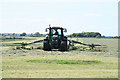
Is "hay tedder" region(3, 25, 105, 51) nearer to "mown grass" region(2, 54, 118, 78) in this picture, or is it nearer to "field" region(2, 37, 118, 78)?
"field" region(2, 37, 118, 78)

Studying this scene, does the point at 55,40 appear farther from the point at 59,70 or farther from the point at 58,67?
the point at 59,70

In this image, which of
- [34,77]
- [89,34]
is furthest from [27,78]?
[89,34]

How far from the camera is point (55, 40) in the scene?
23984mm

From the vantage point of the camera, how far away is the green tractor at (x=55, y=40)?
77.3 ft

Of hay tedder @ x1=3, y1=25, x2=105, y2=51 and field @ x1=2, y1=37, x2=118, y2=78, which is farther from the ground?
hay tedder @ x1=3, y1=25, x2=105, y2=51

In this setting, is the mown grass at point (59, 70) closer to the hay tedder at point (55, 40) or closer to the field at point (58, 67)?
the field at point (58, 67)

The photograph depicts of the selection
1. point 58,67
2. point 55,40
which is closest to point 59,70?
point 58,67

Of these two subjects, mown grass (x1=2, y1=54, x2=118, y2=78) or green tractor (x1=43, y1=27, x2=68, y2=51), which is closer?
mown grass (x1=2, y1=54, x2=118, y2=78)

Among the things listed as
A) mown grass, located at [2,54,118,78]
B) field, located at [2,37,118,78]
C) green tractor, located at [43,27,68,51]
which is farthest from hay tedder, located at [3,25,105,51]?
mown grass, located at [2,54,118,78]

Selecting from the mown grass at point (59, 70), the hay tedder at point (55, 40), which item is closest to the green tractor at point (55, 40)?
the hay tedder at point (55, 40)

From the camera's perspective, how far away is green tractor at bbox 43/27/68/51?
77.3ft

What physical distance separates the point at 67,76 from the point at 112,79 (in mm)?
1631

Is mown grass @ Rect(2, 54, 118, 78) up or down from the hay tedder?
down

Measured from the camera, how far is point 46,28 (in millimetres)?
25109
